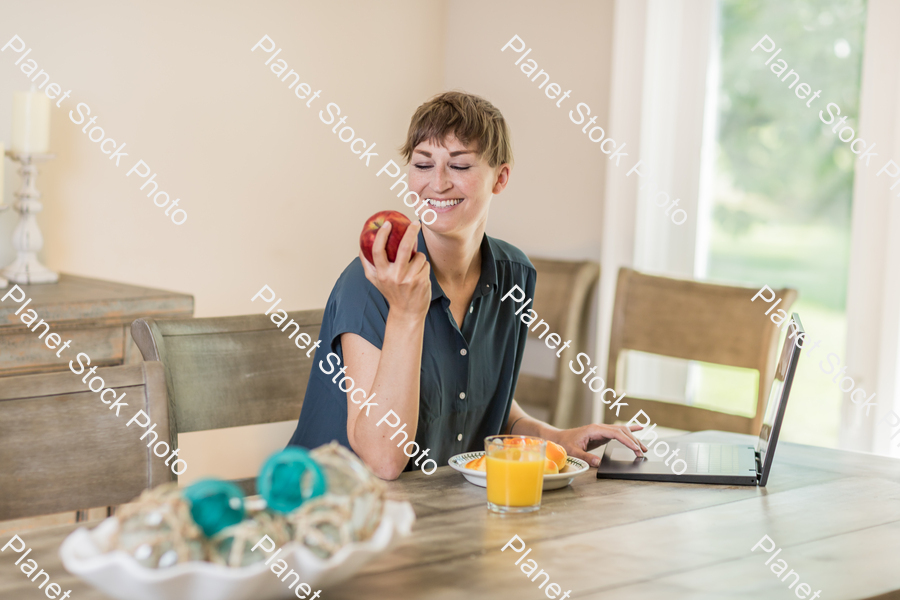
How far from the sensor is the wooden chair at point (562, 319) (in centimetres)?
264

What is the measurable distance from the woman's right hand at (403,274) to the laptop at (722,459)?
0.35 meters

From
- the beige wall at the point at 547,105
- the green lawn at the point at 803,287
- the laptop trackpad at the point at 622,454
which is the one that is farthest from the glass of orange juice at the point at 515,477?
the beige wall at the point at 547,105

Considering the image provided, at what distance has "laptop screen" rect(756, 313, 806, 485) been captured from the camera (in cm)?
114

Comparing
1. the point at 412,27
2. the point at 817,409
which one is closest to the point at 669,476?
the point at 817,409

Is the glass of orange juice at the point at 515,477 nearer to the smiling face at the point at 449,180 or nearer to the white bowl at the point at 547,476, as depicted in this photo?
the white bowl at the point at 547,476

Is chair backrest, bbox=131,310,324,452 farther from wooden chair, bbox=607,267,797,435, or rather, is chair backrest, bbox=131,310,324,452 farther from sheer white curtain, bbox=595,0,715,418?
sheer white curtain, bbox=595,0,715,418

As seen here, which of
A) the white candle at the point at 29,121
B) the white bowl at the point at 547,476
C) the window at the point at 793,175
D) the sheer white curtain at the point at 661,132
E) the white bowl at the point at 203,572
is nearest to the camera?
the white bowl at the point at 203,572

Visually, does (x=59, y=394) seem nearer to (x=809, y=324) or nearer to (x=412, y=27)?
(x=809, y=324)

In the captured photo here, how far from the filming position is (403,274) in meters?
1.19

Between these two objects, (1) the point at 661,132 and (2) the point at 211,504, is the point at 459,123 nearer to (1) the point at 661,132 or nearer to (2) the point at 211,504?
(2) the point at 211,504

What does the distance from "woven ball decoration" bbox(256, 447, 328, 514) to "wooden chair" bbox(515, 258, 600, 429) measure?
1.96 metres

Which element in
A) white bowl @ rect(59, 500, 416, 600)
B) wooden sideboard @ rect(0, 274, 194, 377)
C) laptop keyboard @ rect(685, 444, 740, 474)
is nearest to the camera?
white bowl @ rect(59, 500, 416, 600)

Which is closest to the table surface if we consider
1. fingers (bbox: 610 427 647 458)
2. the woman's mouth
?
the woman's mouth

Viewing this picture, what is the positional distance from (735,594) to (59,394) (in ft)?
2.57
